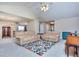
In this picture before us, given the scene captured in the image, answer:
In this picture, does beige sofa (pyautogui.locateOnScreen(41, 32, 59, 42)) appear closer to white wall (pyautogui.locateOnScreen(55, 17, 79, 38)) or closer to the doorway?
white wall (pyautogui.locateOnScreen(55, 17, 79, 38))

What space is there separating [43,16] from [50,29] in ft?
1.43

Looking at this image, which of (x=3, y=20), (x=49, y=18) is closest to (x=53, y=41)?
(x=49, y=18)

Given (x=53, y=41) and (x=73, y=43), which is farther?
(x=53, y=41)

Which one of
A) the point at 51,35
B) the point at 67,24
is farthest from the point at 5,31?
the point at 67,24

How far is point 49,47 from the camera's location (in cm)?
302

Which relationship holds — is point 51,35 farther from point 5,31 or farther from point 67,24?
point 5,31

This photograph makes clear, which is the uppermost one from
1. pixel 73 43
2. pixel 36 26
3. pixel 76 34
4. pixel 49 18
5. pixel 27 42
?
pixel 49 18

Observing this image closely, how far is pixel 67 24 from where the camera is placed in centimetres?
232

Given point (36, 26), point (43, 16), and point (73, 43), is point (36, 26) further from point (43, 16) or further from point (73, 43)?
point (73, 43)

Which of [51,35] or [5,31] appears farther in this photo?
[51,35]

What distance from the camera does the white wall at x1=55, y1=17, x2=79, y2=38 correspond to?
2.16 meters

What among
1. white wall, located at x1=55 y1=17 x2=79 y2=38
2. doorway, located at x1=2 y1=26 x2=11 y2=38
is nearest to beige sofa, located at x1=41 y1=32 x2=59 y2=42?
white wall, located at x1=55 y1=17 x2=79 y2=38

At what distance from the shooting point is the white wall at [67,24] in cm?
216

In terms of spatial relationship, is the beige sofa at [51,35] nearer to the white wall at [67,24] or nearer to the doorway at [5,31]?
the white wall at [67,24]
